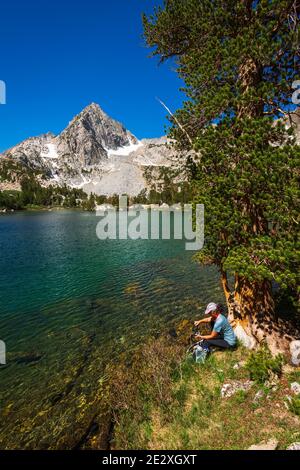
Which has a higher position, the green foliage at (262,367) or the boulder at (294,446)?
the green foliage at (262,367)

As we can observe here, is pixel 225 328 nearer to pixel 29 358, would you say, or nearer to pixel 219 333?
pixel 219 333

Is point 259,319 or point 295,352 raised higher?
point 259,319

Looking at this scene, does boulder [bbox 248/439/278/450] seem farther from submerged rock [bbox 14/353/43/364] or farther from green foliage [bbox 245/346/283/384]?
submerged rock [bbox 14/353/43/364]

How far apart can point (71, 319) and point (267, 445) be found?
17544 millimetres

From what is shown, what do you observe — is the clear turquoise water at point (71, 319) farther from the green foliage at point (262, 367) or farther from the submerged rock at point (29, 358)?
the green foliage at point (262, 367)

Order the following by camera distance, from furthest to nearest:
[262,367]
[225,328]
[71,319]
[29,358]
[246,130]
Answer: [71,319] < [29,358] < [225,328] < [262,367] < [246,130]

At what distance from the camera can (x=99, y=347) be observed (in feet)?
58.6

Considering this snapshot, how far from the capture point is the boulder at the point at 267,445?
788cm

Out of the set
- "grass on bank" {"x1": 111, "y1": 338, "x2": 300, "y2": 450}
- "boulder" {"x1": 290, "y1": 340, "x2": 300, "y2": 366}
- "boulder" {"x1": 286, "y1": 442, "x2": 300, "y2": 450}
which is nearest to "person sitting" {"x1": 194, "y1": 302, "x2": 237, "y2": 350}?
"grass on bank" {"x1": 111, "y1": 338, "x2": 300, "y2": 450}

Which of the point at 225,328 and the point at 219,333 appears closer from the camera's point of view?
the point at 225,328

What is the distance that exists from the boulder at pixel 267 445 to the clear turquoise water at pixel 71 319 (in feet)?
23.4

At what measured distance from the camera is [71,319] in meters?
22.5

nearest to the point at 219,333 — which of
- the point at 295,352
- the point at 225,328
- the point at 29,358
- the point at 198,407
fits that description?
the point at 225,328

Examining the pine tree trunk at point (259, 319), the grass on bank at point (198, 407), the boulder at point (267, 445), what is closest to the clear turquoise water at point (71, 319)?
the grass on bank at point (198, 407)
